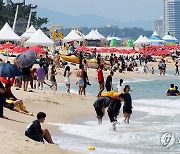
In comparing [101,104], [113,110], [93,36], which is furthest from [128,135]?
[93,36]

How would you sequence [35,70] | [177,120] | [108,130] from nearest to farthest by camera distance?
[108,130] < [177,120] < [35,70]

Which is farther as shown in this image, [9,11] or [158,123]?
[9,11]

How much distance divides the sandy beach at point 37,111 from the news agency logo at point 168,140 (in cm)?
292

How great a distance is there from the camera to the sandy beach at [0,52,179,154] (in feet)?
36.6

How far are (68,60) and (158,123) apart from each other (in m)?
30.8

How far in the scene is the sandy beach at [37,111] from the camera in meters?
11.1

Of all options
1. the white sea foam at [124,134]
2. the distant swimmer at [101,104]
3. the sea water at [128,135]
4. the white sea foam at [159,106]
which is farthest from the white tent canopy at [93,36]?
the distant swimmer at [101,104]

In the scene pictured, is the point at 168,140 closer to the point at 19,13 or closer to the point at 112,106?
the point at 112,106

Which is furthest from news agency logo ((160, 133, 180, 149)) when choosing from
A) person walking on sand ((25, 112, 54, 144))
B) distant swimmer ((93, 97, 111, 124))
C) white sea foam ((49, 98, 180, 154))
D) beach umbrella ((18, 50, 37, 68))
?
beach umbrella ((18, 50, 37, 68))

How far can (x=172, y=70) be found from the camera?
205ft

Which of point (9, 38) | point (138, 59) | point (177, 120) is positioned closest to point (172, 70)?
point (138, 59)

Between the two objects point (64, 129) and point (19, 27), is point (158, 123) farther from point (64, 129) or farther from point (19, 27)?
point (19, 27)

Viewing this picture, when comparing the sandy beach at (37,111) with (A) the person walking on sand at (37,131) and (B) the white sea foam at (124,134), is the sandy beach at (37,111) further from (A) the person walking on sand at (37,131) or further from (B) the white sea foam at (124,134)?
(B) the white sea foam at (124,134)

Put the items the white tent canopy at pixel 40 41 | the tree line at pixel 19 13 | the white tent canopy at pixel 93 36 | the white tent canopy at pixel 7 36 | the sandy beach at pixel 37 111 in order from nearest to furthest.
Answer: the sandy beach at pixel 37 111 < the white tent canopy at pixel 40 41 < the white tent canopy at pixel 7 36 < the white tent canopy at pixel 93 36 < the tree line at pixel 19 13
